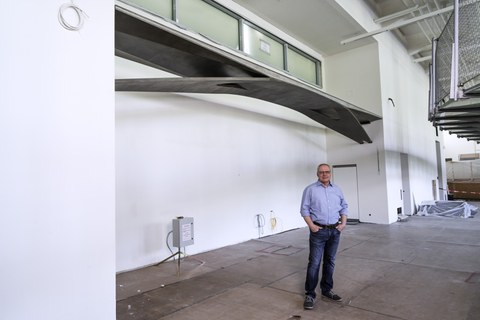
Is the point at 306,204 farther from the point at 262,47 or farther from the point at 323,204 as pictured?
the point at 262,47

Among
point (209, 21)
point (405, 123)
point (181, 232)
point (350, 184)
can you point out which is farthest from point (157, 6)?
point (405, 123)

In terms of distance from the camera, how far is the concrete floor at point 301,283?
3.29 m

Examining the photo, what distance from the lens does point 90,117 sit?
210 cm

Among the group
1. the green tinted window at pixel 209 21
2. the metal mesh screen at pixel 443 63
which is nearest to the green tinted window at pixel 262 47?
the green tinted window at pixel 209 21

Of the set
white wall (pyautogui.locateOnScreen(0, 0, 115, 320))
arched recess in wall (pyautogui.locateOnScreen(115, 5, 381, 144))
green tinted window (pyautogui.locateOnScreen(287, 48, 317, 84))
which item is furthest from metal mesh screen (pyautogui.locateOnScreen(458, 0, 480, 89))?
green tinted window (pyautogui.locateOnScreen(287, 48, 317, 84))

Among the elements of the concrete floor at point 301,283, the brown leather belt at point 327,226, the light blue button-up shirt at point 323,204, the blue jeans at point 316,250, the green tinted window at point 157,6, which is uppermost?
the green tinted window at point 157,6

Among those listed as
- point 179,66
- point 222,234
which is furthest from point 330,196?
point 222,234

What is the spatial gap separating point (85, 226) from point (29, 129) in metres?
0.67

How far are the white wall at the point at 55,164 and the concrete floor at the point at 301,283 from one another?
1.57 meters

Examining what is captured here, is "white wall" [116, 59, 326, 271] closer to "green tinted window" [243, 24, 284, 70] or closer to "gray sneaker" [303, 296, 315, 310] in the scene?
"green tinted window" [243, 24, 284, 70]

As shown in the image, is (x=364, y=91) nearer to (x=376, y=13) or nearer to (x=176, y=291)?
(x=376, y=13)

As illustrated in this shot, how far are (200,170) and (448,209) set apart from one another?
29.0 feet

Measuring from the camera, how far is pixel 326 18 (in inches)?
317

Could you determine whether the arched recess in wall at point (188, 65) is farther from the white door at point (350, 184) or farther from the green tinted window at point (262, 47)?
the white door at point (350, 184)
